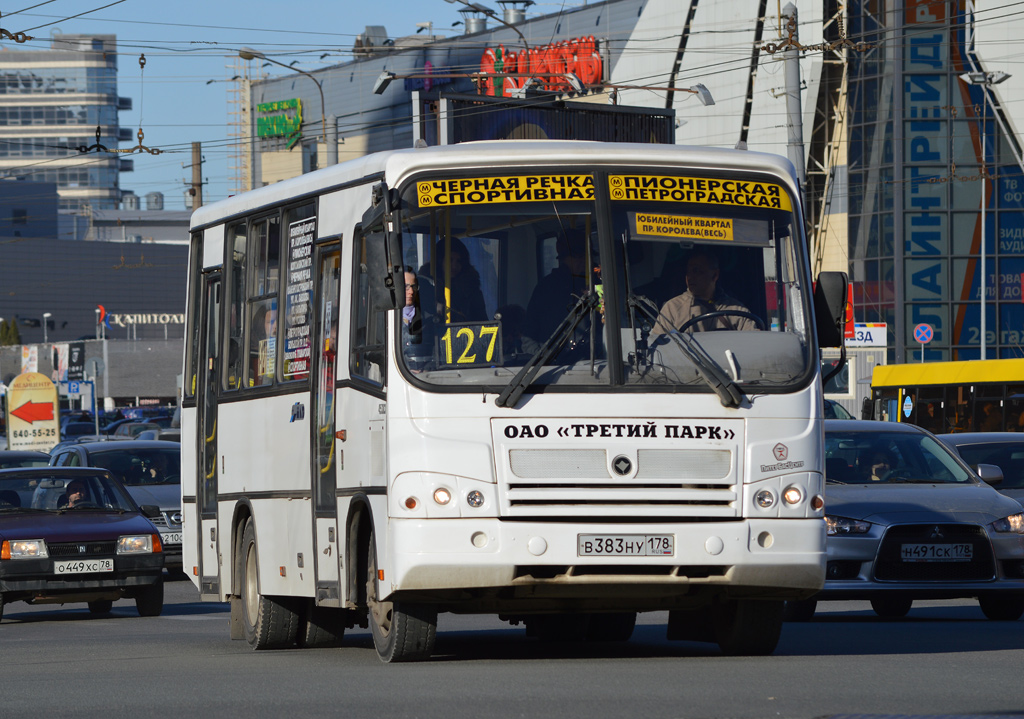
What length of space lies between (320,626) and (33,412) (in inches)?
1151

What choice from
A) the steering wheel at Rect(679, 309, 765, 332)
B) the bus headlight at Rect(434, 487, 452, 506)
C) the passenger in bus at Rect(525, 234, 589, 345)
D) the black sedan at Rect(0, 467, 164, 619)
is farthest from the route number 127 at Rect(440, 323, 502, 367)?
the black sedan at Rect(0, 467, 164, 619)

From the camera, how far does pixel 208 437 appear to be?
13289 mm

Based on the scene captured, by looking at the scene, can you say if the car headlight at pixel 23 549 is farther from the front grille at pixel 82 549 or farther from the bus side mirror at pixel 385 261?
the bus side mirror at pixel 385 261

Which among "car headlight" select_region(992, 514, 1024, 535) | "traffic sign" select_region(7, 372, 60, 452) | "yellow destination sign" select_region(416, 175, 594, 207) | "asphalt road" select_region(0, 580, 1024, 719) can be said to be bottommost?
"asphalt road" select_region(0, 580, 1024, 719)

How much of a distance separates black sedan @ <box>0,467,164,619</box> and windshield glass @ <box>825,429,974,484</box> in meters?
6.55

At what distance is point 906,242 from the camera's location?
63.3m

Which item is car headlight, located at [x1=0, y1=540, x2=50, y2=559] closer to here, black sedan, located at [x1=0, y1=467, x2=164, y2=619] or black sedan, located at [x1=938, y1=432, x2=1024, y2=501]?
black sedan, located at [x1=0, y1=467, x2=164, y2=619]

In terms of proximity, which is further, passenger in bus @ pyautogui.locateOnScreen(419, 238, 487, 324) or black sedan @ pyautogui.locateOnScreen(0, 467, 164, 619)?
black sedan @ pyautogui.locateOnScreen(0, 467, 164, 619)

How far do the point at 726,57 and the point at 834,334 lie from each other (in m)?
61.2

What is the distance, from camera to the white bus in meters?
9.41

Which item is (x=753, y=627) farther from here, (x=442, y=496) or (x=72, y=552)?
(x=72, y=552)

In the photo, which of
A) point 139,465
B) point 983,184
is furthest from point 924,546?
point 983,184

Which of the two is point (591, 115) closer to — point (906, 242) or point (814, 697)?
point (814, 697)

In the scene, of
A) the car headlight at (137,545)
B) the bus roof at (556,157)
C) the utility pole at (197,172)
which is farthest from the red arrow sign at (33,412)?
the bus roof at (556,157)
